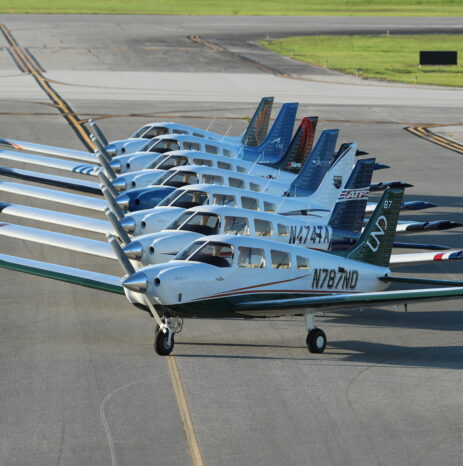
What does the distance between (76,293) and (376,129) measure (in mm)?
34555

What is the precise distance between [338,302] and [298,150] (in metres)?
16.3

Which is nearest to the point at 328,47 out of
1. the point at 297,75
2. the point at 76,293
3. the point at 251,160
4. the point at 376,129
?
the point at 297,75

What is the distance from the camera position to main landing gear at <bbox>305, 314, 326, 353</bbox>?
19.9 metres

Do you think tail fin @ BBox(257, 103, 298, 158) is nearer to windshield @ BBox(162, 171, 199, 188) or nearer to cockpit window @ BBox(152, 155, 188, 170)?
cockpit window @ BBox(152, 155, 188, 170)

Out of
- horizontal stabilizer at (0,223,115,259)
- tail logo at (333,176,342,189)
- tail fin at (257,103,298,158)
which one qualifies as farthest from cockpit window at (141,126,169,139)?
horizontal stabilizer at (0,223,115,259)

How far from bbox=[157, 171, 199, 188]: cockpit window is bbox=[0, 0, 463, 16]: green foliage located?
97.4 m

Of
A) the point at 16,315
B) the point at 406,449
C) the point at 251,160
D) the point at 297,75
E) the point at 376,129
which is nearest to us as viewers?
the point at 406,449

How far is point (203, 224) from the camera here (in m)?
23.1

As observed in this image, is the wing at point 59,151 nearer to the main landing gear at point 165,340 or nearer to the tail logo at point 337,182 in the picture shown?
the tail logo at point 337,182

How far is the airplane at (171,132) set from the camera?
Result: 36344mm

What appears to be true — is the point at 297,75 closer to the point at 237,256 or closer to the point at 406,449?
the point at 237,256

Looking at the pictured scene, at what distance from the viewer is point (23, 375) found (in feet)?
60.5

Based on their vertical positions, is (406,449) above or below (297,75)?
above

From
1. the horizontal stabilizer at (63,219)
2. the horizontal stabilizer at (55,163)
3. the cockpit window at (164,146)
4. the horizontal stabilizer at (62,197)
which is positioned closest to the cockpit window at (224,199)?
the horizontal stabilizer at (63,219)
